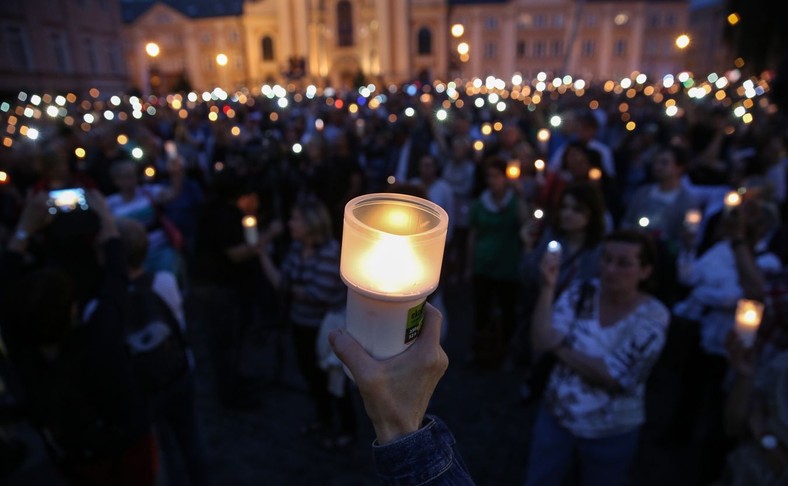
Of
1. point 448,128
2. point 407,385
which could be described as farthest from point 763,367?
point 448,128

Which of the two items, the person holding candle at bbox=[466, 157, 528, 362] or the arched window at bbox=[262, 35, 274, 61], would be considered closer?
the person holding candle at bbox=[466, 157, 528, 362]

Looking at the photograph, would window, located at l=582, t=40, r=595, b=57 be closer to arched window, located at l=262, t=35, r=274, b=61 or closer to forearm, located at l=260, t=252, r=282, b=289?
arched window, located at l=262, t=35, r=274, b=61

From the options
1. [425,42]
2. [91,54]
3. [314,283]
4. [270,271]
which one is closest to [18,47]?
[91,54]

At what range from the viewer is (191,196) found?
5570 millimetres

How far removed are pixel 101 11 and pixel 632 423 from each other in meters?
37.5

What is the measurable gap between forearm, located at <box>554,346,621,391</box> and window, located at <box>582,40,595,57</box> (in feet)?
186

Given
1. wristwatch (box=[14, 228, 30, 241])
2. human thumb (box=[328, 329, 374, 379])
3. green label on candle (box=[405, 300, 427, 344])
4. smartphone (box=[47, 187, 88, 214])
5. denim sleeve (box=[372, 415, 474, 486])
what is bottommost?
wristwatch (box=[14, 228, 30, 241])

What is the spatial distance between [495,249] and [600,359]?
2.09 meters

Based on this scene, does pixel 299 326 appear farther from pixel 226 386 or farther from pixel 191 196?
pixel 191 196

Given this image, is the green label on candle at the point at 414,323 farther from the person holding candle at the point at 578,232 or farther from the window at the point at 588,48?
the window at the point at 588,48

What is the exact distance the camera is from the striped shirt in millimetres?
3123

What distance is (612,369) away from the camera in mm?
2098

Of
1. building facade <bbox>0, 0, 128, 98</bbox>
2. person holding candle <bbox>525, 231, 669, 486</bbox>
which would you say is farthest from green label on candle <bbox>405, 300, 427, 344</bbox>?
building facade <bbox>0, 0, 128, 98</bbox>

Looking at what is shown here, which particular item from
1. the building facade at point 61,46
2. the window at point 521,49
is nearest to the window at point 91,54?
the building facade at point 61,46
